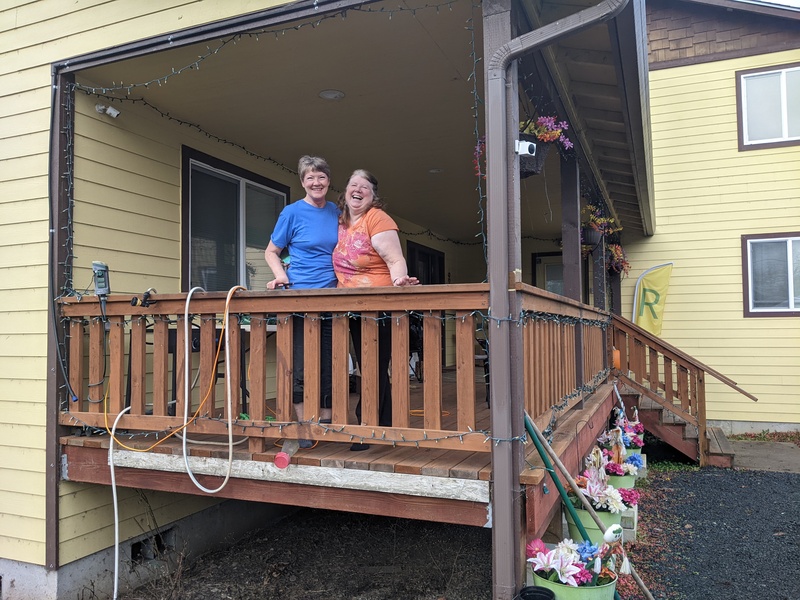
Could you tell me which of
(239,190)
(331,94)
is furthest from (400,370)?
(239,190)

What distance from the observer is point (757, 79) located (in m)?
8.91

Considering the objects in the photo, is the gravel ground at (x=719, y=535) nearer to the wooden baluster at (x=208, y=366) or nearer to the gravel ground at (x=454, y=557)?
the gravel ground at (x=454, y=557)

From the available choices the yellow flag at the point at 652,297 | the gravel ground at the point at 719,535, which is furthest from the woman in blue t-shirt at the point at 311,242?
the yellow flag at the point at 652,297

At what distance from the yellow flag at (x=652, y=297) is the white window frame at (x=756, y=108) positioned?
212 centimetres

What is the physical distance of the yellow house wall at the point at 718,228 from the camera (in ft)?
28.0

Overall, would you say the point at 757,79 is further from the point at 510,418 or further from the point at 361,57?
the point at 510,418

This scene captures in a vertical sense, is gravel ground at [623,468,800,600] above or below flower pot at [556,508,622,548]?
below

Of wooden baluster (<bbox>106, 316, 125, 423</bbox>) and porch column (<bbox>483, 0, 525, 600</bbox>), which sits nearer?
porch column (<bbox>483, 0, 525, 600</bbox>)

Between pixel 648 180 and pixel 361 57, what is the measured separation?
408 cm

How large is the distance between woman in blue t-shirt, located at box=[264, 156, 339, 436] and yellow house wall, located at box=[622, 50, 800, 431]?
23.8ft

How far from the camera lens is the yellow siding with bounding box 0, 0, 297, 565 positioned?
3645mm

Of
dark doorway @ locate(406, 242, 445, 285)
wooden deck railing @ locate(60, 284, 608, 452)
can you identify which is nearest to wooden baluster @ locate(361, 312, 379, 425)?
Result: wooden deck railing @ locate(60, 284, 608, 452)

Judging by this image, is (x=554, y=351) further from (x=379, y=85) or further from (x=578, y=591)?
(x=379, y=85)

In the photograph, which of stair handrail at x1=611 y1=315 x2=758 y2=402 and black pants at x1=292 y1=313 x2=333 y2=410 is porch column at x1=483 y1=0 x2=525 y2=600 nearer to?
black pants at x1=292 y1=313 x2=333 y2=410
